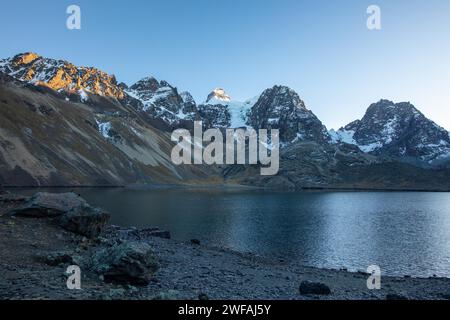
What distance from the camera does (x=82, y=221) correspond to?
121 feet

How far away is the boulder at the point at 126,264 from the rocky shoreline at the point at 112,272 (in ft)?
0.18

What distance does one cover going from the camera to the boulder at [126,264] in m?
22.6

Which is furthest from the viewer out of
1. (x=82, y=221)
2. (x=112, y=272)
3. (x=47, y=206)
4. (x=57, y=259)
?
(x=47, y=206)

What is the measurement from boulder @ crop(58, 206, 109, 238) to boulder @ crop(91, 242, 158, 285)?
504 inches

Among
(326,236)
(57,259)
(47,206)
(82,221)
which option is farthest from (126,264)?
(326,236)

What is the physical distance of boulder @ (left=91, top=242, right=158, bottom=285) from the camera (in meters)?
22.6

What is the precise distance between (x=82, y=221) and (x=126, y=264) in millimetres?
15926

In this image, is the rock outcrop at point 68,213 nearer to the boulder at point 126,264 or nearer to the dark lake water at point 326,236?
the boulder at point 126,264

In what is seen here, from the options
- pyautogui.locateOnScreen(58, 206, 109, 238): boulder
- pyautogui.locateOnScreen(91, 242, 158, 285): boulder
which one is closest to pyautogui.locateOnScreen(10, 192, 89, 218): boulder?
pyautogui.locateOnScreen(58, 206, 109, 238): boulder

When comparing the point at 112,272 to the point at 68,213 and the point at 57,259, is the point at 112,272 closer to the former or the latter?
the point at 57,259

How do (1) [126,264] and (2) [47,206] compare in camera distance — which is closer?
(1) [126,264]

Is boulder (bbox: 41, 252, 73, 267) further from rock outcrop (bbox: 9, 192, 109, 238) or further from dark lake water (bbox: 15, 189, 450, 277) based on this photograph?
dark lake water (bbox: 15, 189, 450, 277)

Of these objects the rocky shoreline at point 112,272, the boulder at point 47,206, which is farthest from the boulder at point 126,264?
the boulder at point 47,206
